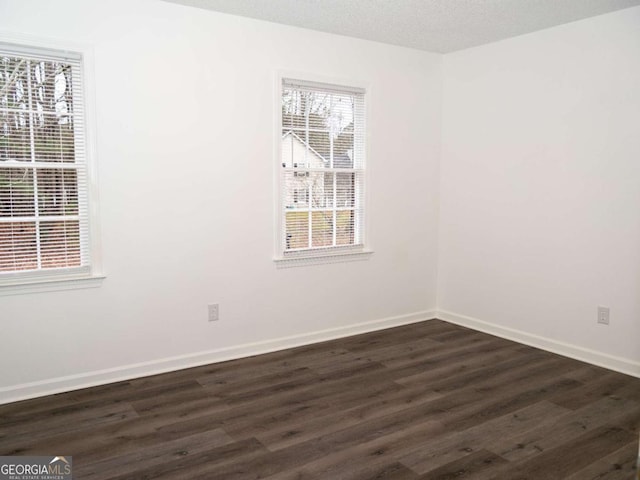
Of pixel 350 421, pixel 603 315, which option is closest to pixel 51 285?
pixel 350 421

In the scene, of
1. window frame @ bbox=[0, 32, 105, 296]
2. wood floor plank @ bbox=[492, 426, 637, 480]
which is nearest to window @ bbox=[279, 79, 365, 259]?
window frame @ bbox=[0, 32, 105, 296]

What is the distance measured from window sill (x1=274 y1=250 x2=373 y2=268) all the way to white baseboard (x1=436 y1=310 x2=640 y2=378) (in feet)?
3.66

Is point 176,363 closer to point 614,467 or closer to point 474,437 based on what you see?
point 474,437

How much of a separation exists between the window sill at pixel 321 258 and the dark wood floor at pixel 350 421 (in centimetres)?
73

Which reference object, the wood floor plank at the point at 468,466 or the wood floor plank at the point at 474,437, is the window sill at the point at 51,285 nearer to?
the wood floor plank at the point at 474,437

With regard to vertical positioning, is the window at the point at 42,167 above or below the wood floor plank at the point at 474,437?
above

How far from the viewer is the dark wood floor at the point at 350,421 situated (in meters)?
2.55

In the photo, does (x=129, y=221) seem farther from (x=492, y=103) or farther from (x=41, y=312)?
(x=492, y=103)

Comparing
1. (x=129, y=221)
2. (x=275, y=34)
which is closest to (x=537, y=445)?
(x=129, y=221)

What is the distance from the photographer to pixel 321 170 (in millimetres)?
4367

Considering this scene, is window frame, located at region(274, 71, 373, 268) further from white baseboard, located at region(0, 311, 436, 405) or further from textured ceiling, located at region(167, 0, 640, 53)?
white baseboard, located at region(0, 311, 436, 405)

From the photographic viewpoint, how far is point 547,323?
4.28 meters

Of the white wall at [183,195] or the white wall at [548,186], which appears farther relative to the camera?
the white wall at [548,186]

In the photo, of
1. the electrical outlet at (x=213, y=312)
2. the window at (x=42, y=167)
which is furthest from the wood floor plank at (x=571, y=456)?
the window at (x=42, y=167)
